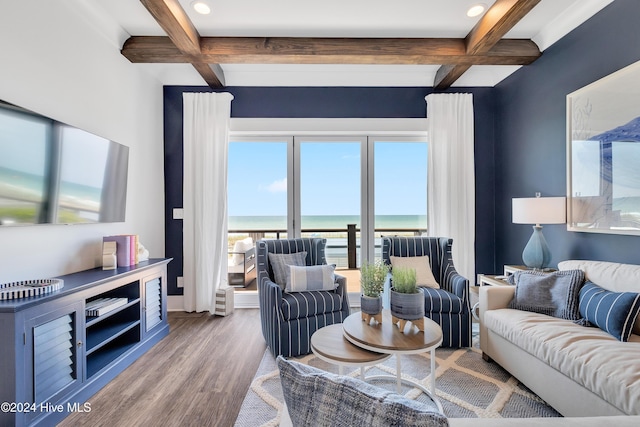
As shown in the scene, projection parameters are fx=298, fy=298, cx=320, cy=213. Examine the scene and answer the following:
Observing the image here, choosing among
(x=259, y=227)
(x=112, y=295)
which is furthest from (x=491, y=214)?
(x=112, y=295)

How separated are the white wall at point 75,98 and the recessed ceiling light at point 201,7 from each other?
0.87 meters

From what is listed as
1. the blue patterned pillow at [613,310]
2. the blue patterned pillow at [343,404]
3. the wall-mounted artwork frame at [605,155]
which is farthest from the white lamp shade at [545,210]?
the blue patterned pillow at [343,404]

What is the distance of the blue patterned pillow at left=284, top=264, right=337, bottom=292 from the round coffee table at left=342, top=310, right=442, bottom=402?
28.3 inches

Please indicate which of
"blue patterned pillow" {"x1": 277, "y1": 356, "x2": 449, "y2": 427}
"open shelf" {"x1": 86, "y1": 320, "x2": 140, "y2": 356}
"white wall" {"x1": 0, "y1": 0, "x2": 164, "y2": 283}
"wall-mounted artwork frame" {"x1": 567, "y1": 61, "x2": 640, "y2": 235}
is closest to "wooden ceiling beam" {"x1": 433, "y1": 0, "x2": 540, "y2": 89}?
"wall-mounted artwork frame" {"x1": 567, "y1": 61, "x2": 640, "y2": 235}

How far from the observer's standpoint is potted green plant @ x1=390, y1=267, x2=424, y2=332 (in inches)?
72.4

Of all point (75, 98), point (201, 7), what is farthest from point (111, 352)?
point (201, 7)

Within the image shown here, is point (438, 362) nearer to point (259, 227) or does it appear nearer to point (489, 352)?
point (489, 352)

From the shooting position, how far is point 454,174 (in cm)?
374

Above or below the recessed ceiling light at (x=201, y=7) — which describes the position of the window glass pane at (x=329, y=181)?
below

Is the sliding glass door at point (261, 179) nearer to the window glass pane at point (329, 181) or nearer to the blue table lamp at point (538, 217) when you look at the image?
the window glass pane at point (329, 181)

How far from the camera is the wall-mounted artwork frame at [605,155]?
2160mm

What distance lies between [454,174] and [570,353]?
2486 millimetres

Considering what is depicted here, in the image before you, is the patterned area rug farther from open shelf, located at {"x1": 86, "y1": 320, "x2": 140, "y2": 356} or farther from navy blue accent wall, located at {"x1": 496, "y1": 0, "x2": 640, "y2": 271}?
navy blue accent wall, located at {"x1": 496, "y1": 0, "x2": 640, "y2": 271}

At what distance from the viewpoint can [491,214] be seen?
12.9 ft
